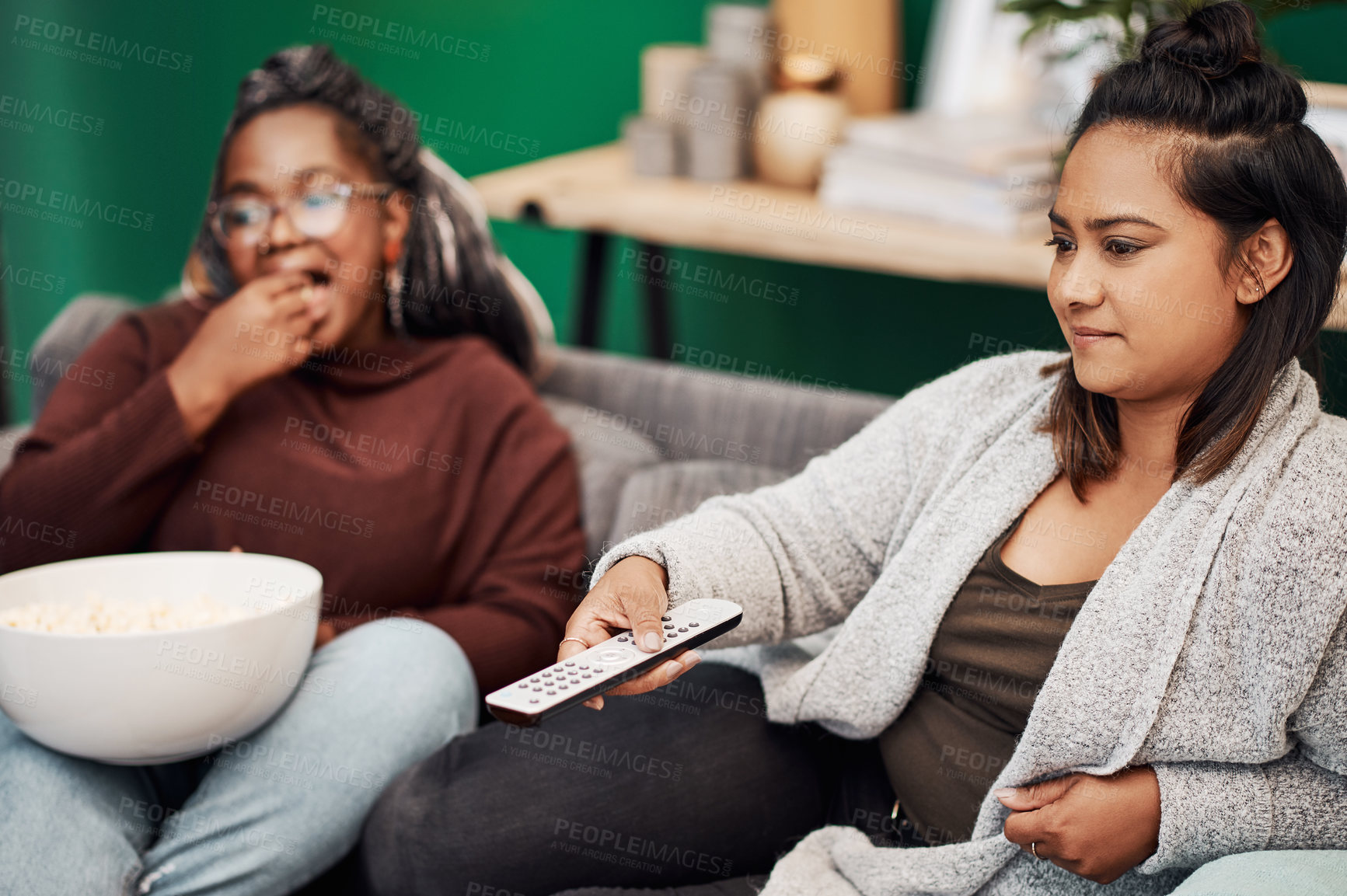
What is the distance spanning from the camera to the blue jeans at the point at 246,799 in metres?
1.00

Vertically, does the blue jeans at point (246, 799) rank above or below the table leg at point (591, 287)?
below

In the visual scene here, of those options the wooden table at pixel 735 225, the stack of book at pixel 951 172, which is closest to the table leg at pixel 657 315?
the wooden table at pixel 735 225

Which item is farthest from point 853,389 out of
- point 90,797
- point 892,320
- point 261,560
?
point 90,797

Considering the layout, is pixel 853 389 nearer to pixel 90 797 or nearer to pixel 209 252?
pixel 209 252

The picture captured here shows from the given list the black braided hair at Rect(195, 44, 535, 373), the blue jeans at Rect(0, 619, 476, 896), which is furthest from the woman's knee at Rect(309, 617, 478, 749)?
the black braided hair at Rect(195, 44, 535, 373)

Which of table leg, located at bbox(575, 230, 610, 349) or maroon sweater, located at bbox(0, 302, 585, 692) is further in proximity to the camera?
table leg, located at bbox(575, 230, 610, 349)

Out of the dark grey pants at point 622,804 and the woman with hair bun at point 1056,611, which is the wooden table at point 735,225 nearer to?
the woman with hair bun at point 1056,611

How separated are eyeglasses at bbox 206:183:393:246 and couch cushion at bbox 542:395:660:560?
39 centimetres

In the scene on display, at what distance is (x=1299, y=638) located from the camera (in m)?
0.84

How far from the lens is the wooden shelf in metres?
1.62

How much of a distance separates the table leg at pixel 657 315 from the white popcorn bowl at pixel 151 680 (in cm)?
139

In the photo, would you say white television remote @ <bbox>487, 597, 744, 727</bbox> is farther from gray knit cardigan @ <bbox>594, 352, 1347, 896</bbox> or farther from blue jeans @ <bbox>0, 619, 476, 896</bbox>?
blue jeans @ <bbox>0, 619, 476, 896</bbox>

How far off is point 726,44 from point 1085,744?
60.0 inches

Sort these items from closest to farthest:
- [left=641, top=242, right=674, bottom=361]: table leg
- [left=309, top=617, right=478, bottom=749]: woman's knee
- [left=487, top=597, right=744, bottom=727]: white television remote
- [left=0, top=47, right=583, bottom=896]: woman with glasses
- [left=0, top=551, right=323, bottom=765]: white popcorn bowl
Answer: [left=487, top=597, right=744, bottom=727]: white television remote → [left=0, top=551, right=323, bottom=765]: white popcorn bowl → [left=309, top=617, right=478, bottom=749]: woman's knee → [left=0, top=47, right=583, bottom=896]: woman with glasses → [left=641, top=242, right=674, bottom=361]: table leg
